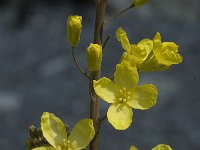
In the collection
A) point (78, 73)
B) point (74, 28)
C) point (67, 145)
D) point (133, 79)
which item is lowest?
point (78, 73)

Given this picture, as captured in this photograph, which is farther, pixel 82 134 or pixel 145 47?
pixel 145 47

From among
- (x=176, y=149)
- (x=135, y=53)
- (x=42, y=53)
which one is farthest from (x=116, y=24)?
(x=135, y=53)

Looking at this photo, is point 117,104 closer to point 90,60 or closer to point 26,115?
point 90,60

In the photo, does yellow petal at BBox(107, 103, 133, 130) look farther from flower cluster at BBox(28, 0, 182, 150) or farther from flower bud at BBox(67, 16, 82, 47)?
flower bud at BBox(67, 16, 82, 47)

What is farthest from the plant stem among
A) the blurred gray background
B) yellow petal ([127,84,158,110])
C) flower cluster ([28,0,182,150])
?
the blurred gray background

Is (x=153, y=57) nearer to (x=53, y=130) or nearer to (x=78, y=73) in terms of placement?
(x=53, y=130)

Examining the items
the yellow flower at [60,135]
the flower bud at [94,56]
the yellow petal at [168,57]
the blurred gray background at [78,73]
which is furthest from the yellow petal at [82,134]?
the blurred gray background at [78,73]

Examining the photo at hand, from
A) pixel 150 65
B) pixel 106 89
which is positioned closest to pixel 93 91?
pixel 106 89
